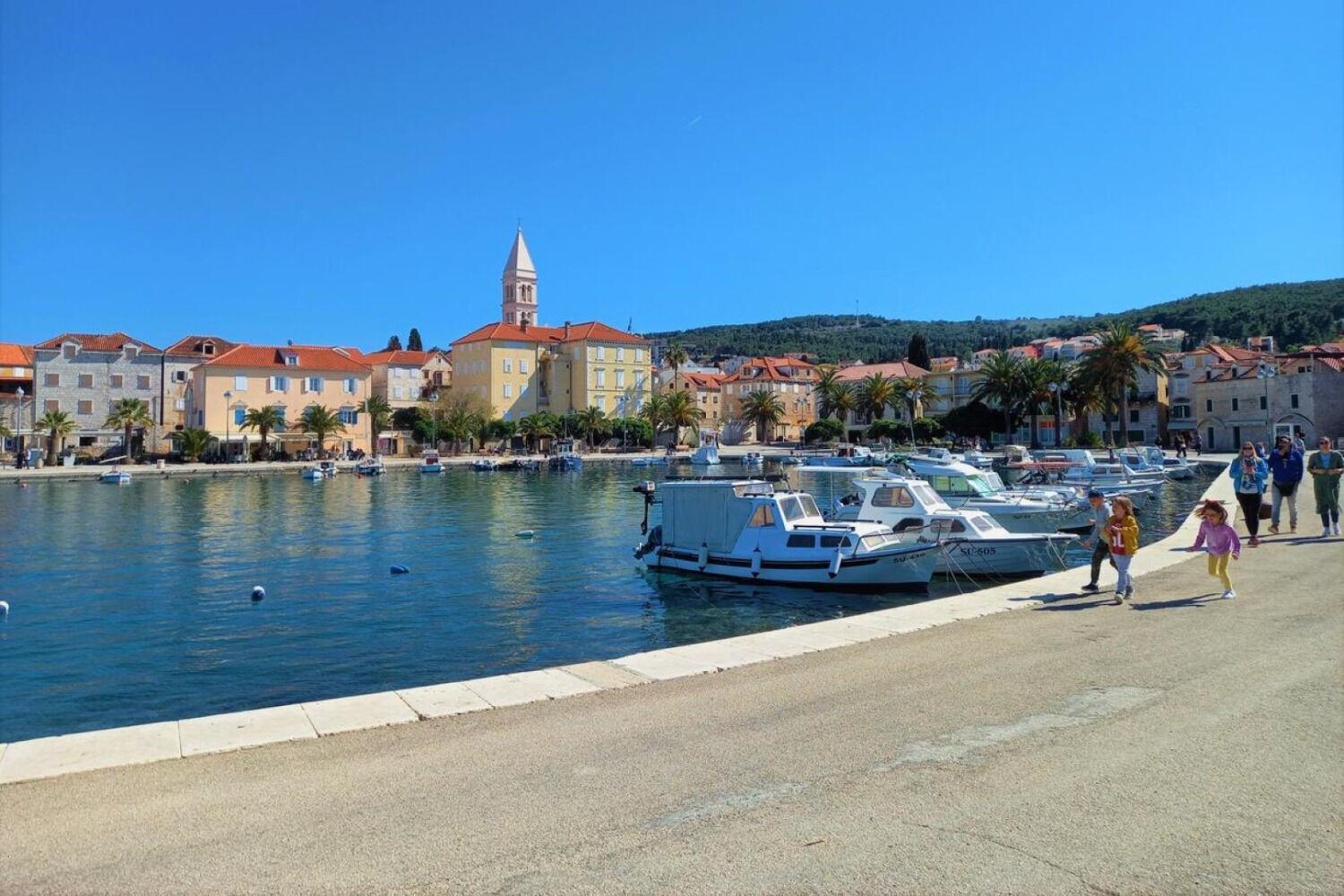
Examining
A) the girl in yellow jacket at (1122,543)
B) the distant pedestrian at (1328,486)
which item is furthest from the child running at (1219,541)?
the distant pedestrian at (1328,486)

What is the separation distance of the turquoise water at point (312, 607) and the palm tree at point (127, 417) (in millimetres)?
53298

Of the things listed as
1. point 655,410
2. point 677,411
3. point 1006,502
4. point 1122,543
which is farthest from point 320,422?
point 1122,543

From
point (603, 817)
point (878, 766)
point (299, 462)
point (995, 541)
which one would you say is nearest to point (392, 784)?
point (603, 817)

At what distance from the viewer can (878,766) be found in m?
7.22

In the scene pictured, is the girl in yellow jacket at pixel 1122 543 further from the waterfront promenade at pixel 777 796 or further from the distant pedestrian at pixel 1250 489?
the distant pedestrian at pixel 1250 489

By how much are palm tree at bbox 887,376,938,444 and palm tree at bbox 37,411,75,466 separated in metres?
95.2

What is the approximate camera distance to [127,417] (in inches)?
3656

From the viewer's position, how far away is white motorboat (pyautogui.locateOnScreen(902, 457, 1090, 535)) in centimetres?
3041

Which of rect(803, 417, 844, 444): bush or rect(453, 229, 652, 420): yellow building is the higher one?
rect(453, 229, 652, 420): yellow building

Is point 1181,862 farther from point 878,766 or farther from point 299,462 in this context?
point 299,462

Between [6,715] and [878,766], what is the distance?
45.8 feet

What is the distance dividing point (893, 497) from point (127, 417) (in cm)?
9130

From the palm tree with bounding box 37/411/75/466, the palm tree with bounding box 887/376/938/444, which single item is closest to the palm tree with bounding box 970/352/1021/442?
the palm tree with bounding box 887/376/938/444

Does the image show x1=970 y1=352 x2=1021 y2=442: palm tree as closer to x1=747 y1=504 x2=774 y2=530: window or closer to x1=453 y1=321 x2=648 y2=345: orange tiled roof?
x1=453 y1=321 x2=648 y2=345: orange tiled roof
